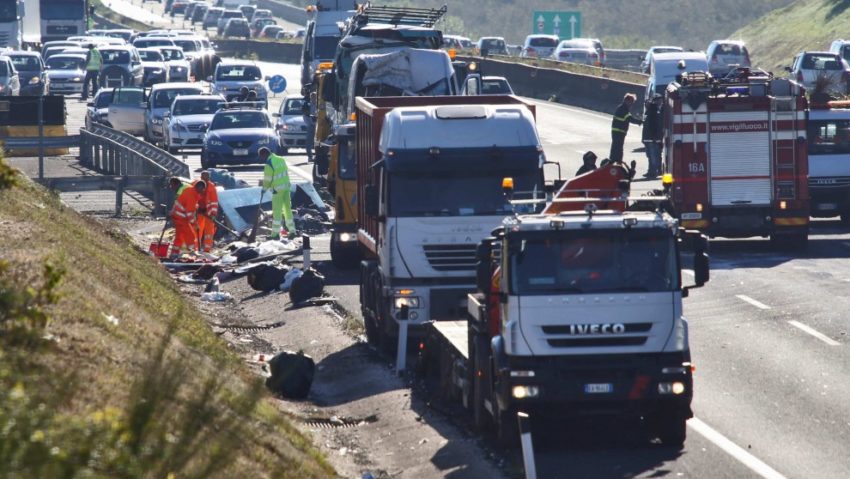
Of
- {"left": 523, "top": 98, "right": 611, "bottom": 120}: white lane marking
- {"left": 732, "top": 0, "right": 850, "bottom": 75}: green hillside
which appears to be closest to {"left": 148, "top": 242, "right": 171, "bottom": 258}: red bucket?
{"left": 523, "top": 98, "right": 611, "bottom": 120}: white lane marking

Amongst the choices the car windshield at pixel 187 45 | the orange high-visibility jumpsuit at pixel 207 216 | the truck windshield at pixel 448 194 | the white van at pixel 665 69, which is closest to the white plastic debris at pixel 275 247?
the orange high-visibility jumpsuit at pixel 207 216

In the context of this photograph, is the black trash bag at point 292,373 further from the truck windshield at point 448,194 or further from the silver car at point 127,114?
the silver car at point 127,114

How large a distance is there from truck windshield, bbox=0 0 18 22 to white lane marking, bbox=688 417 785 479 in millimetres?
62246

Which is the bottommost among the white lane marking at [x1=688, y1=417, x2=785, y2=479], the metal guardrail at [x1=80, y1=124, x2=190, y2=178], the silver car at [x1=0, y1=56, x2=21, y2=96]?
the white lane marking at [x1=688, y1=417, x2=785, y2=479]

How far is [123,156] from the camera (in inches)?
1617

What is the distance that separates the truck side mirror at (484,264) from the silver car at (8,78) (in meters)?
46.6

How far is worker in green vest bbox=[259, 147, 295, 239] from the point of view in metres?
30.5

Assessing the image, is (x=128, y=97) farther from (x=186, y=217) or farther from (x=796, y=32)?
(x=796, y=32)

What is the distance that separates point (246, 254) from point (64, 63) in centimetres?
4264

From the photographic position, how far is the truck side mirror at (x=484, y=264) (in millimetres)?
13875

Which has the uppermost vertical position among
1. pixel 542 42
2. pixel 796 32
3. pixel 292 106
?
pixel 796 32

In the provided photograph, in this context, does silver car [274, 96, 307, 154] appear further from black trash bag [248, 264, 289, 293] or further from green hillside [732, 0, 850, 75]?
green hillside [732, 0, 850, 75]

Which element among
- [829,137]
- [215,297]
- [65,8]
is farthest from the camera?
[65,8]

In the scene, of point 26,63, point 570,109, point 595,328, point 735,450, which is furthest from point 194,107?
point 595,328
